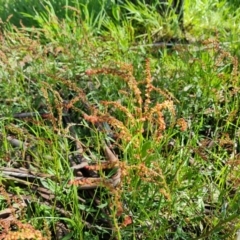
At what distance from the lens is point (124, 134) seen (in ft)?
5.07

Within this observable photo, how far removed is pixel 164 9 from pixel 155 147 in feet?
5.81

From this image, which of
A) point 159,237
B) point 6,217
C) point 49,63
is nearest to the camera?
point 159,237

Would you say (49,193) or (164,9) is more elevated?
(164,9)

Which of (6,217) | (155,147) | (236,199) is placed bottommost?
(6,217)

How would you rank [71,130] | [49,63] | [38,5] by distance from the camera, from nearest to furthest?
1. [71,130]
2. [49,63]
3. [38,5]

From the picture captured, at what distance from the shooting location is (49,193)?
1900 millimetres

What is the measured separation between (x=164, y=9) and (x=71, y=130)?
4.72ft

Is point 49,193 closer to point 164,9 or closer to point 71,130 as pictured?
point 71,130

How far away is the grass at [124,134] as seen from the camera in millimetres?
1687

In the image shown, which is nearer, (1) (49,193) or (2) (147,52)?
(1) (49,193)

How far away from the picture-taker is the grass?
5.53 feet

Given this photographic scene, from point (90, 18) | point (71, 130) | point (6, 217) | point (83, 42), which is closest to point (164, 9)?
point (90, 18)

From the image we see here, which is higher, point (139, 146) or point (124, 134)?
point (124, 134)

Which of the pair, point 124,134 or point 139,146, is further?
point 139,146
